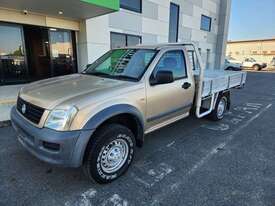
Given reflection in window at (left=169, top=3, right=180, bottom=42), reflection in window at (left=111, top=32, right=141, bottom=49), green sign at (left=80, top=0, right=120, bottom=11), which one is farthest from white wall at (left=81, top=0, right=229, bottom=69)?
green sign at (left=80, top=0, right=120, bottom=11)

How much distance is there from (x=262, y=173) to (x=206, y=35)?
687 inches

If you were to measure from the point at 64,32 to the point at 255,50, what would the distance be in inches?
1665

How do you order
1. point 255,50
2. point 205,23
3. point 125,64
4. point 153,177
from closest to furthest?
point 153,177
point 125,64
point 205,23
point 255,50

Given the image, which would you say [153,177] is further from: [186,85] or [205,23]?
[205,23]

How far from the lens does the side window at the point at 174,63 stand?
342cm

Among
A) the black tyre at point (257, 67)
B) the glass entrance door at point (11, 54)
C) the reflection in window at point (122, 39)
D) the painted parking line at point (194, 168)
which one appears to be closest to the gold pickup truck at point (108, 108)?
the painted parking line at point (194, 168)

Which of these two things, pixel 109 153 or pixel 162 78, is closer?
pixel 109 153

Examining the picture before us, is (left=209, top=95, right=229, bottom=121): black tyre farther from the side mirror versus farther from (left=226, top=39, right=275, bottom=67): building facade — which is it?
(left=226, top=39, right=275, bottom=67): building facade

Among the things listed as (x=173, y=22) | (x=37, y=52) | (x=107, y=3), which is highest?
(x=173, y=22)

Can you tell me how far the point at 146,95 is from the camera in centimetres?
302

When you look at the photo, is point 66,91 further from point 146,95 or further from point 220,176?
point 220,176

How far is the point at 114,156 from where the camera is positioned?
274 centimetres

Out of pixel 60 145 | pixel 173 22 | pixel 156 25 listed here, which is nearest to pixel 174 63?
pixel 60 145

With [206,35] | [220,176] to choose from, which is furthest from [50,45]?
[206,35]
